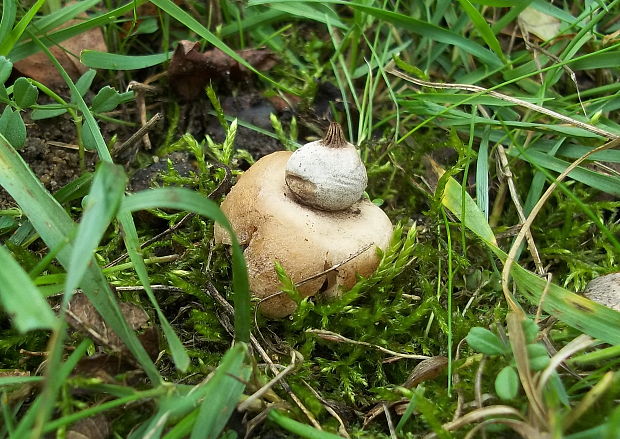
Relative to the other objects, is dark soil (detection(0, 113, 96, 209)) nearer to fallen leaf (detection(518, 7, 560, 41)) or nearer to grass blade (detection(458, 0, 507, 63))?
grass blade (detection(458, 0, 507, 63))

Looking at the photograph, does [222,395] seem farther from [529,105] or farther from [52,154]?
[529,105]

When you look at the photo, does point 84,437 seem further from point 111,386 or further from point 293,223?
point 293,223

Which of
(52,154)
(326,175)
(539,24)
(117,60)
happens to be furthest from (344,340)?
(539,24)

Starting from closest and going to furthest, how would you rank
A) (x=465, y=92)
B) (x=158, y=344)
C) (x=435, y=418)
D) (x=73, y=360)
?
(x=73, y=360) → (x=435, y=418) → (x=158, y=344) → (x=465, y=92)

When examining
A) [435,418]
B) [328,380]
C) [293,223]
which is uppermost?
[293,223]

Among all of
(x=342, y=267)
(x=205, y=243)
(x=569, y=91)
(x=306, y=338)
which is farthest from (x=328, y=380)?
(x=569, y=91)

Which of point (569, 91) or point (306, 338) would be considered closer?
point (306, 338)

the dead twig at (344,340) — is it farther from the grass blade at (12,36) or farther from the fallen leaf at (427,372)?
the grass blade at (12,36)
